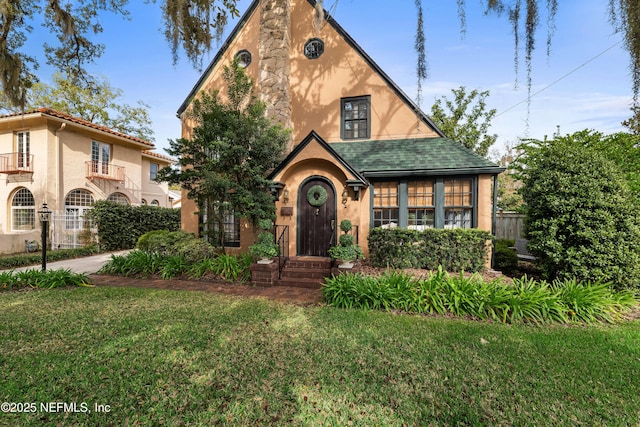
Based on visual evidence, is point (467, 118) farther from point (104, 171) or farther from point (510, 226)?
point (104, 171)

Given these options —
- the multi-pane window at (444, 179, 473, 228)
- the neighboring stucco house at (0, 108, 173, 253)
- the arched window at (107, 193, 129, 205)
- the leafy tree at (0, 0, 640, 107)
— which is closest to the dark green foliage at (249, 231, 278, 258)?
the leafy tree at (0, 0, 640, 107)

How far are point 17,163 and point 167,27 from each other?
1632 cm

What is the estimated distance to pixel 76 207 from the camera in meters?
13.7

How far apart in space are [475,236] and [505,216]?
898 centimetres

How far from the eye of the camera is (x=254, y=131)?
23.5 ft

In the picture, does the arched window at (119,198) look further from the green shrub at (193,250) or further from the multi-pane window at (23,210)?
the green shrub at (193,250)

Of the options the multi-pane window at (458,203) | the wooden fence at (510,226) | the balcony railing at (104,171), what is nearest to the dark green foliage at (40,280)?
the balcony railing at (104,171)

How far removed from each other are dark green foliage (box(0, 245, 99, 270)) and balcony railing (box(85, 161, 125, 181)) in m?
4.92

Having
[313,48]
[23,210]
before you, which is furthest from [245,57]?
[23,210]

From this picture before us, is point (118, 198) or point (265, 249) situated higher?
point (118, 198)

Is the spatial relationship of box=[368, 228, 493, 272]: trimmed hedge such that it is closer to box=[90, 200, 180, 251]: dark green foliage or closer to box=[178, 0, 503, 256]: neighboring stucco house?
box=[178, 0, 503, 256]: neighboring stucco house

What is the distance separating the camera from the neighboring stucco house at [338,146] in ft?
24.8

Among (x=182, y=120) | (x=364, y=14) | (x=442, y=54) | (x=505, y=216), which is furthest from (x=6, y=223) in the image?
(x=505, y=216)

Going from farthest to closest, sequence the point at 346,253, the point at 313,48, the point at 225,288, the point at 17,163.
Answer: the point at 17,163 → the point at 313,48 → the point at 225,288 → the point at 346,253
